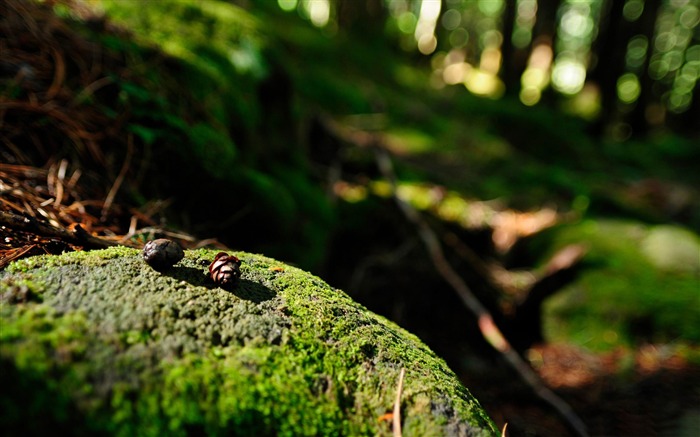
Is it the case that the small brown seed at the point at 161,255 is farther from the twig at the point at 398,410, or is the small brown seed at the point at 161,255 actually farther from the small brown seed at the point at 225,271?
the twig at the point at 398,410

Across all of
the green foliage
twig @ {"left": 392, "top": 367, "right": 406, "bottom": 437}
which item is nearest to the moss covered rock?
twig @ {"left": 392, "top": 367, "right": 406, "bottom": 437}

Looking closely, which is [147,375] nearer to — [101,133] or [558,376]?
[101,133]

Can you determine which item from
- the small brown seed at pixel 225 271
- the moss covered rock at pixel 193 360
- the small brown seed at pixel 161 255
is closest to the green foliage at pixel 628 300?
the moss covered rock at pixel 193 360

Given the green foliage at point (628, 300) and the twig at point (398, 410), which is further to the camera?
the green foliage at point (628, 300)

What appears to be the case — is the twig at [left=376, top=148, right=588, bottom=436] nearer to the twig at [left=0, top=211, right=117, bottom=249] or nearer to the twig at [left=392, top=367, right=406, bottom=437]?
the twig at [left=392, top=367, right=406, bottom=437]

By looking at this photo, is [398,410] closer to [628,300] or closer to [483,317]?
[483,317]

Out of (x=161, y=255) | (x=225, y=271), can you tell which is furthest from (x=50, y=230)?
(x=225, y=271)

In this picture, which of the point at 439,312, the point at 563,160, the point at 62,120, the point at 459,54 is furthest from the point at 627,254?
the point at 459,54
